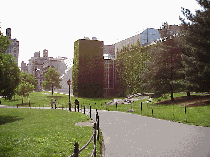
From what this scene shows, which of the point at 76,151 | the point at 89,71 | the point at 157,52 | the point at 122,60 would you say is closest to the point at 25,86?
the point at 89,71

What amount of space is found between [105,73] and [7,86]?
3121cm

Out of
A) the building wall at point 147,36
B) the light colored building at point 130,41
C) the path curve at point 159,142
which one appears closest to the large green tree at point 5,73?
the path curve at point 159,142

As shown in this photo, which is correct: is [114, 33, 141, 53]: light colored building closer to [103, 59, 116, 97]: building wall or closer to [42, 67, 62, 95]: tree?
[103, 59, 116, 97]: building wall

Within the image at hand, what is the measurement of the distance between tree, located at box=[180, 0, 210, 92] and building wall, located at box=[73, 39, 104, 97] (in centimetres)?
2887

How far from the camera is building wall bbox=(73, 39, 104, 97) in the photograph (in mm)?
50094

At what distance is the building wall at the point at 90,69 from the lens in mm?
50094

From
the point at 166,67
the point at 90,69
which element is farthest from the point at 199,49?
the point at 90,69

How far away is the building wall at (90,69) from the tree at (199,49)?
28.9 meters

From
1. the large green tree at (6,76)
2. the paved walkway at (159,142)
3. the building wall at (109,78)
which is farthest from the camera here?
the building wall at (109,78)

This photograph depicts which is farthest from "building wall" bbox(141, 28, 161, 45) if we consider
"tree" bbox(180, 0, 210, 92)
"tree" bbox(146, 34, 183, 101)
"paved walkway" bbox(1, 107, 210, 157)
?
"paved walkway" bbox(1, 107, 210, 157)

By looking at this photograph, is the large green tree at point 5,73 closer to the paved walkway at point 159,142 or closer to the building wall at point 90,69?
the paved walkway at point 159,142

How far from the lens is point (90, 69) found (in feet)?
168

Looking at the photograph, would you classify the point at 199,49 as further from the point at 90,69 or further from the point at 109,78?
the point at 109,78

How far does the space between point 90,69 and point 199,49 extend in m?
31.4
